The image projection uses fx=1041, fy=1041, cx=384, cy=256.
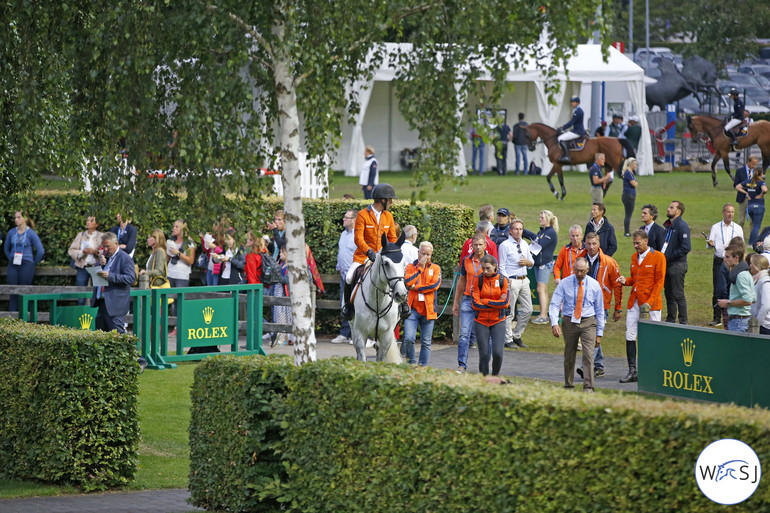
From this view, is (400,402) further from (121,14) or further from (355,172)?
(355,172)

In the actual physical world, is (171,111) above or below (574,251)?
above

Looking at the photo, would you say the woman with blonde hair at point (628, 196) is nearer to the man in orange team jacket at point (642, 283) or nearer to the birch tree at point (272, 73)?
the man in orange team jacket at point (642, 283)

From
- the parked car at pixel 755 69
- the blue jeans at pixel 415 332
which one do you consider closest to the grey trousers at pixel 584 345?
the blue jeans at pixel 415 332

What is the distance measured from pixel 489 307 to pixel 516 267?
3.56 metres

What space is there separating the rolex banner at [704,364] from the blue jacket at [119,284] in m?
7.24

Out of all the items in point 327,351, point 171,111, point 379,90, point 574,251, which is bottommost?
point 327,351

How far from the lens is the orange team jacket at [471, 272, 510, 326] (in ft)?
44.8

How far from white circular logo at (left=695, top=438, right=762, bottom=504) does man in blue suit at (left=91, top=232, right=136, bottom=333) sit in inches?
422

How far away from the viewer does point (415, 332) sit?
1527 cm

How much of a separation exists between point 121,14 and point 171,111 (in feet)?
Answer: 3.55

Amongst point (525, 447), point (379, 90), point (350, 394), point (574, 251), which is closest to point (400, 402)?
point (350, 394)

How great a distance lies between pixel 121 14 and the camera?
29.3 ft

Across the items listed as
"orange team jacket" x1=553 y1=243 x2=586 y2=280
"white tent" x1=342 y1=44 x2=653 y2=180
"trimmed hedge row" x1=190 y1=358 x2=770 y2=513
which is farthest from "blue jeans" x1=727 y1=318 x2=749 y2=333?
"white tent" x1=342 y1=44 x2=653 y2=180

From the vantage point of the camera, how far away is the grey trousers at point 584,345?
44.6 ft
